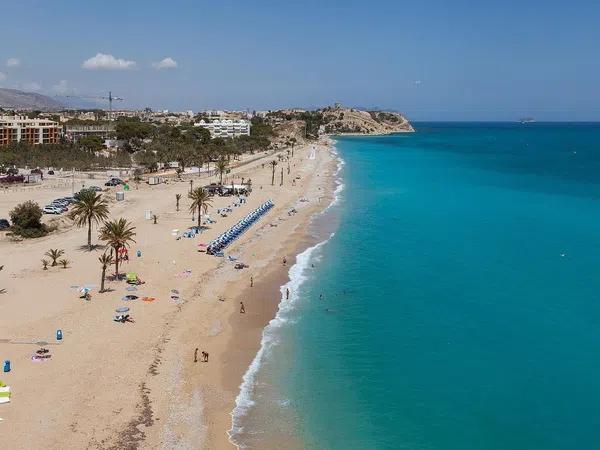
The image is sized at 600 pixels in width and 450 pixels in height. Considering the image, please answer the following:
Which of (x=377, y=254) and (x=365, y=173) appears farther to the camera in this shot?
(x=365, y=173)

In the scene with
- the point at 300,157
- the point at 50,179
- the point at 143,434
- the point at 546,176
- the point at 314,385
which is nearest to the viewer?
the point at 143,434

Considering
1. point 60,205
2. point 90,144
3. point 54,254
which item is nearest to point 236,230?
point 54,254

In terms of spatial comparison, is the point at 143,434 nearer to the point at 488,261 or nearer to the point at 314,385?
the point at 314,385

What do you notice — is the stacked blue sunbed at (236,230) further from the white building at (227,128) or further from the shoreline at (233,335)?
the white building at (227,128)

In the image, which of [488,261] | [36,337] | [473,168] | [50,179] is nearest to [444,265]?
[488,261]

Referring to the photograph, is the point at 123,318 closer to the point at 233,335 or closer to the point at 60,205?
the point at 233,335
